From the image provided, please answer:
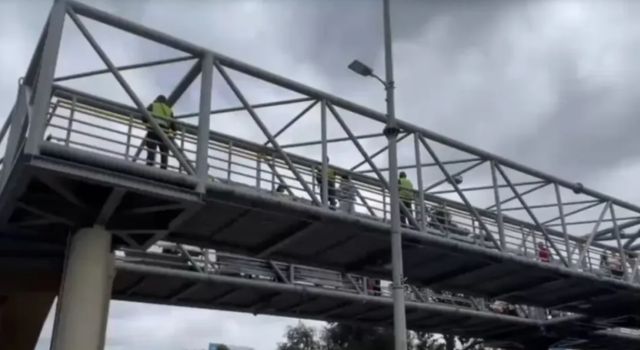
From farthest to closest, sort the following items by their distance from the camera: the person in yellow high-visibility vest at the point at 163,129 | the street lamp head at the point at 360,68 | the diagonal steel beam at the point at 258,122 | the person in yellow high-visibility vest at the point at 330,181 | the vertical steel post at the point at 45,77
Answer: the person in yellow high-visibility vest at the point at 330,181
the diagonal steel beam at the point at 258,122
the street lamp head at the point at 360,68
the person in yellow high-visibility vest at the point at 163,129
the vertical steel post at the point at 45,77

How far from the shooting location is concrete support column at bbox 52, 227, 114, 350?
40.9 feet

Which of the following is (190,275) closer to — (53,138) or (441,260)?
(441,260)

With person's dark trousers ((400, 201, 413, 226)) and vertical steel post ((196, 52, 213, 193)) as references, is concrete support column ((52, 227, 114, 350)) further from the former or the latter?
person's dark trousers ((400, 201, 413, 226))

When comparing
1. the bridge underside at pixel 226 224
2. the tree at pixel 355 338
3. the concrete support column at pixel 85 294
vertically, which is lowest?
the concrete support column at pixel 85 294

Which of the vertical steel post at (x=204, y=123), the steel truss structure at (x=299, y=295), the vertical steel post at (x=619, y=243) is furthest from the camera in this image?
the vertical steel post at (x=619, y=243)

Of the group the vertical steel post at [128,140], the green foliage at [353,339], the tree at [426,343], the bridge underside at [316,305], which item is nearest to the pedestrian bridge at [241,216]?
the vertical steel post at [128,140]

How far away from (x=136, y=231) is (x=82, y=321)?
7.95 feet

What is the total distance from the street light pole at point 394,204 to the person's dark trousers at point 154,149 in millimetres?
4848

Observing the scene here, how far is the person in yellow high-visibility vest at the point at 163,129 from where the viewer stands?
45.6 ft

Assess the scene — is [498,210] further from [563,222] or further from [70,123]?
[70,123]

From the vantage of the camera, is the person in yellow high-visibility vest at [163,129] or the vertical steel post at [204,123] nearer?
the vertical steel post at [204,123]

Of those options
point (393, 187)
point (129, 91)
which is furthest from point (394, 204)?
point (129, 91)

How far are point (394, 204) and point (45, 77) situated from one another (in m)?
7.32

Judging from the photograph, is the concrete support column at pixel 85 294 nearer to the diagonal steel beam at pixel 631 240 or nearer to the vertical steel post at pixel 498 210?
the vertical steel post at pixel 498 210
